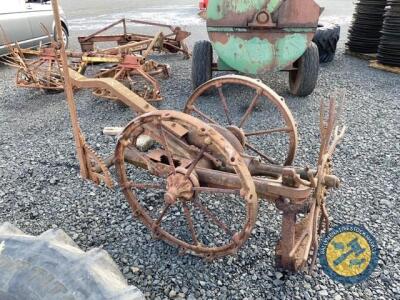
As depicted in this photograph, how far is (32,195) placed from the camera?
2.88m

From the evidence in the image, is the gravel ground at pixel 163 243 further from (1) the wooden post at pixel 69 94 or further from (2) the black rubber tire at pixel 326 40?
(2) the black rubber tire at pixel 326 40

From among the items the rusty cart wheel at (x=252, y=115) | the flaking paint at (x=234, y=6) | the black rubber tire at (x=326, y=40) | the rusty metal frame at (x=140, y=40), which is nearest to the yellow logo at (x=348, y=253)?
the rusty cart wheel at (x=252, y=115)

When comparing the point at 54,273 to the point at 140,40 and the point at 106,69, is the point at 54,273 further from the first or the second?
the point at 140,40

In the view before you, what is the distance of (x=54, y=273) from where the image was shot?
1.31 m

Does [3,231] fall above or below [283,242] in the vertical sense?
above

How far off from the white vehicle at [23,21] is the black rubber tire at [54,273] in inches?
218

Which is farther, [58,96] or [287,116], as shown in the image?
[58,96]

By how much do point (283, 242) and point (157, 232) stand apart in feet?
2.40

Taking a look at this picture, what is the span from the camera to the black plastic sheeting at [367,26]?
636cm

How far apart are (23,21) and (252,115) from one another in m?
4.81

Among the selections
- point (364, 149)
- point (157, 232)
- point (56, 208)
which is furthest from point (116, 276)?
point (364, 149)

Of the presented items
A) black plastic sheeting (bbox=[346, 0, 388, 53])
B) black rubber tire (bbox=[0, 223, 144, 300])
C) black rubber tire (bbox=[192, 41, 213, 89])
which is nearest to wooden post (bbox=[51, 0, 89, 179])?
black rubber tire (bbox=[0, 223, 144, 300])

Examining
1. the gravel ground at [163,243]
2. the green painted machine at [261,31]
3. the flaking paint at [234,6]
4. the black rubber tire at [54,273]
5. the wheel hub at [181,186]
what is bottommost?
the gravel ground at [163,243]

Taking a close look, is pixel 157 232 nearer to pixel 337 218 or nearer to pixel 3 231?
pixel 3 231
